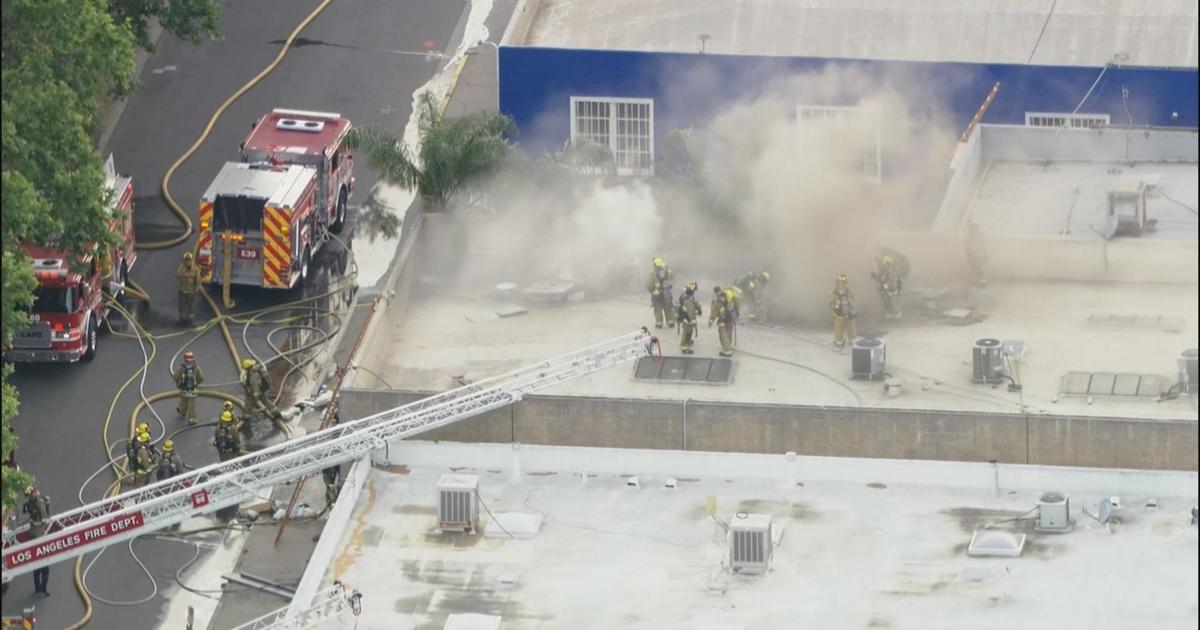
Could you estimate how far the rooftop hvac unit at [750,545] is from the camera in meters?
42.2

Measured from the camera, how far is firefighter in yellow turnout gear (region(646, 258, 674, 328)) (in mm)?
49844

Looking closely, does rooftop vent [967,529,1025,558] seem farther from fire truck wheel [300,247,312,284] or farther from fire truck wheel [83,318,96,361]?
fire truck wheel [300,247,312,284]

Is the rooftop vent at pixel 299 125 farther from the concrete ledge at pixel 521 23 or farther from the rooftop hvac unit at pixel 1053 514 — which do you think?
the rooftop hvac unit at pixel 1053 514

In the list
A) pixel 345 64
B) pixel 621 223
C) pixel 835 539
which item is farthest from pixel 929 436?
pixel 345 64

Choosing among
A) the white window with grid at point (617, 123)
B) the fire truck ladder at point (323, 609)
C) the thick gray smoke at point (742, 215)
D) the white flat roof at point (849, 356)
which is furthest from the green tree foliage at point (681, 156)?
the fire truck ladder at point (323, 609)

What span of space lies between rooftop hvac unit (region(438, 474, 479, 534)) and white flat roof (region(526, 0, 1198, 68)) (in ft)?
56.1

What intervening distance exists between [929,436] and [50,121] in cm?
1283

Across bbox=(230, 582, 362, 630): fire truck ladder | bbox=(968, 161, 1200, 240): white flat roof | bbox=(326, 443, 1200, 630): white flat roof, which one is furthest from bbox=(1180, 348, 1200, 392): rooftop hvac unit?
bbox=(230, 582, 362, 630): fire truck ladder

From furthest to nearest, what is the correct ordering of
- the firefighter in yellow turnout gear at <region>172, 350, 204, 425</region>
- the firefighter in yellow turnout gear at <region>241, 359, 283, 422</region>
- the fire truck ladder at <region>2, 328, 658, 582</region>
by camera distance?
the firefighter in yellow turnout gear at <region>172, 350, 204, 425</region> < the firefighter in yellow turnout gear at <region>241, 359, 283, 422</region> < the fire truck ladder at <region>2, 328, 658, 582</region>

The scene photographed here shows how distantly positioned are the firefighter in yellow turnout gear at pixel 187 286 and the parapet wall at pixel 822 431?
985cm

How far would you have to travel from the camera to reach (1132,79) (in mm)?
58250

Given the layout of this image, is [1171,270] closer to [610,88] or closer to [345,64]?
[610,88]

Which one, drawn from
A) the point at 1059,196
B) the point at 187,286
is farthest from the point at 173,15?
the point at 1059,196

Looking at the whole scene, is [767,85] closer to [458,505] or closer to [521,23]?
[521,23]
